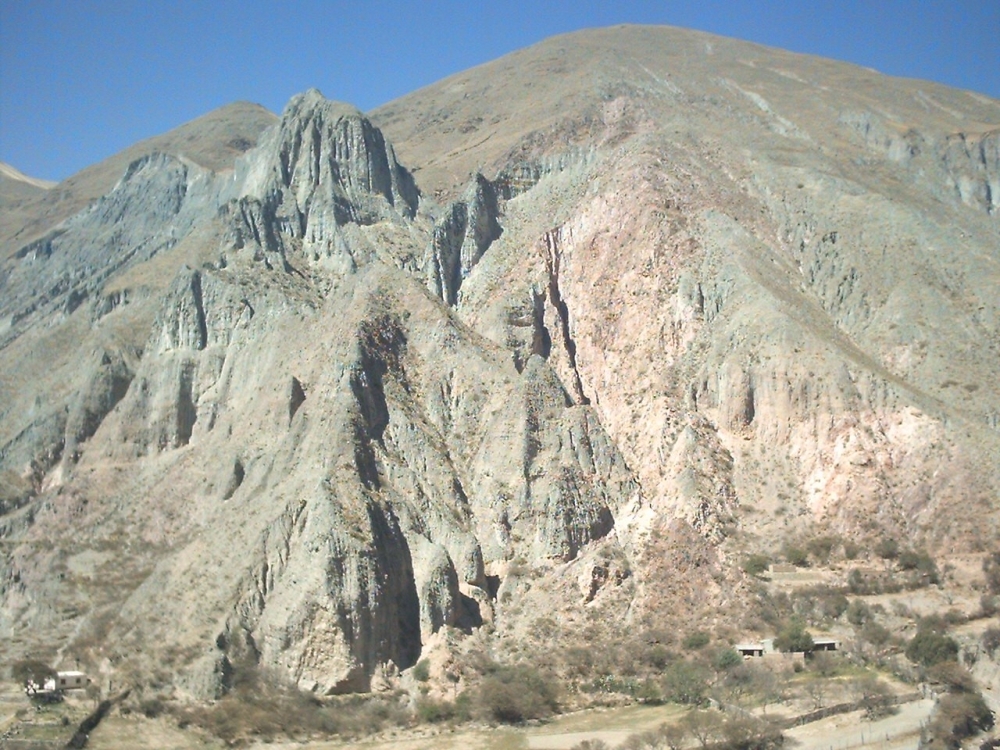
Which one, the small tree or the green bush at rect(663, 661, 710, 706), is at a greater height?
the green bush at rect(663, 661, 710, 706)

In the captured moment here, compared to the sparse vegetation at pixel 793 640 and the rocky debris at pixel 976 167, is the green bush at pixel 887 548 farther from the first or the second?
the rocky debris at pixel 976 167

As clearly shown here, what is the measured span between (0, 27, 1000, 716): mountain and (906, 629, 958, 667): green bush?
715 cm

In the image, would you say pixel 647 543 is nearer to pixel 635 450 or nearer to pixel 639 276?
pixel 635 450

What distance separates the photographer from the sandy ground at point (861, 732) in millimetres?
51562

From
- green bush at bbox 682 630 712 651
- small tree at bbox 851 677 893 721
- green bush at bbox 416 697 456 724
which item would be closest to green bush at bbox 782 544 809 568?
green bush at bbox 682 630 712 651

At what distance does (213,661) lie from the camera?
183 feet

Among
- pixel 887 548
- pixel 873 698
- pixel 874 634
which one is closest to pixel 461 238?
pixel 887 548

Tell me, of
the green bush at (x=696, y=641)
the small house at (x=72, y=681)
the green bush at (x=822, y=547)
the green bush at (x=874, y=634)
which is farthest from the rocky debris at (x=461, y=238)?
the green bush at (x=874, y=634)

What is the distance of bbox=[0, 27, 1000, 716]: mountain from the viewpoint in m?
61.4

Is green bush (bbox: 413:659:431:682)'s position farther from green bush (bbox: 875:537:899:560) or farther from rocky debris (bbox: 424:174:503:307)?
rocky debris (bbox: 424:174:503:307)

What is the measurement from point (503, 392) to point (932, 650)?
26843 millimetres

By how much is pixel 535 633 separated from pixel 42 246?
305 ft

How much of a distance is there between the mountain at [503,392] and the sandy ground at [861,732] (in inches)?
354

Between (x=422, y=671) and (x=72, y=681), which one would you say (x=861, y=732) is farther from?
(x=72, y=681)
